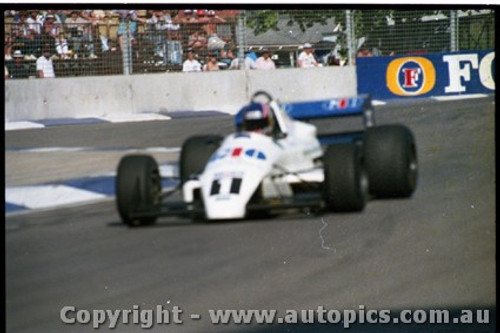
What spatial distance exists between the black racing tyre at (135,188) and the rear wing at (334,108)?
70 cm

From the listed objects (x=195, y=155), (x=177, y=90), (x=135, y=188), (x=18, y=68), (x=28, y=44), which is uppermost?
(x=28, y=44)

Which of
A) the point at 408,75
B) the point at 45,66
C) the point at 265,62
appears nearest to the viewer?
the point at 45,66

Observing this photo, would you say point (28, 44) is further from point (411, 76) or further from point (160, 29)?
→ point (411, 76)

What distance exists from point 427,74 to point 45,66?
5.85 ft

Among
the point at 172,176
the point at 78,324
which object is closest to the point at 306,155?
the point at 172,176

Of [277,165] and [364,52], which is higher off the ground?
[364,52]

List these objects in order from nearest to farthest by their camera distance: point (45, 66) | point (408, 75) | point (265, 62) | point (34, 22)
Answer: point (34, 22)
point (45, 66)
point (265, 62)
point (408, 75)

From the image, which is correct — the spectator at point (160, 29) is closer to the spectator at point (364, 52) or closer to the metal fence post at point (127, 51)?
the metal fence post at point (127, 51)

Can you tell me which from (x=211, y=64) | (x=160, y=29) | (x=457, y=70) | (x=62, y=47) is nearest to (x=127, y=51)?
(x=160, y=29)

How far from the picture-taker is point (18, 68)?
167 inches

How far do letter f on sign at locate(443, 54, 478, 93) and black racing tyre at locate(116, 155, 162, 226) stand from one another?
147cm

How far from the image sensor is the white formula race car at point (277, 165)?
170 inches

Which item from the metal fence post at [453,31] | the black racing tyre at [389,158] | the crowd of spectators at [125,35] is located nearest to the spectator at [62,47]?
the crowd of spectators at [125,35]

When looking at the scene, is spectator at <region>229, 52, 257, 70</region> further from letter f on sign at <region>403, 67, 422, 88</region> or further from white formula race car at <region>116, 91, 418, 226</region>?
letter f on sign at <region>403, 67, 422, 88</region>
